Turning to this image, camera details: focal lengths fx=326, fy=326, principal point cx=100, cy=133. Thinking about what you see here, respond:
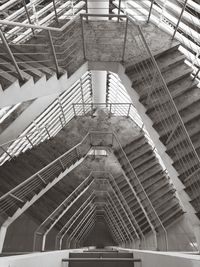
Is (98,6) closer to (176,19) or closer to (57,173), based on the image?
(176,19)

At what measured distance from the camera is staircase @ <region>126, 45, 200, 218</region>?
156 inches

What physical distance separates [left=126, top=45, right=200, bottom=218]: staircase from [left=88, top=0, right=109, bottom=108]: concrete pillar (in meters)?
1.39

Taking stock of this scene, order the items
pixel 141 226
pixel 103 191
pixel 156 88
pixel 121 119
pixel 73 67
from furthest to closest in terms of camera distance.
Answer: pixel 103 191 → pixel 121 119 → pixel 141 226 → pixel 73 67 → pixel 156 88

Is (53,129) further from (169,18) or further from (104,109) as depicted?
(169,18)

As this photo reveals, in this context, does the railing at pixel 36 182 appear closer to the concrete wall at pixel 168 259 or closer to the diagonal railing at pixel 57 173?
the diagonal railing at pixel 57 173

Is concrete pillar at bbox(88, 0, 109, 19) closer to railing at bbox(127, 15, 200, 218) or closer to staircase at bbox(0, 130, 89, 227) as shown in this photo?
railing at bbox(127, 15, 200, 218)

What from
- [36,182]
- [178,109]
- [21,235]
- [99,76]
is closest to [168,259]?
[178,109]

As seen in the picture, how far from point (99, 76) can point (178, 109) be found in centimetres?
354

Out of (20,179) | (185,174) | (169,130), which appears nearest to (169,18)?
(169,130)

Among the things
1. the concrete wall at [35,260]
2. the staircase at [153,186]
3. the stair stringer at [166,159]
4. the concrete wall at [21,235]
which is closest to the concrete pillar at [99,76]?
the stair stringer at [166,159]

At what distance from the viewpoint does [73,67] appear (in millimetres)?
5316

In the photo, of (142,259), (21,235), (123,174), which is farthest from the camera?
(123,174)

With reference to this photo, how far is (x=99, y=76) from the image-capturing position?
7906 millimetres

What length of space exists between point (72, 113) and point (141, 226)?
14.6 ft
